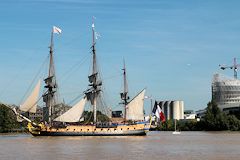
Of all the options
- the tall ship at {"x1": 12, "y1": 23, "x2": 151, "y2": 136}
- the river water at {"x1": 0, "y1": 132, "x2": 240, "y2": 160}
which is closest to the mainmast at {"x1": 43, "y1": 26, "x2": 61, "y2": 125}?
the tall ship at {"x1": 12, "y1": 23, "x2": 151, "y2": 136}

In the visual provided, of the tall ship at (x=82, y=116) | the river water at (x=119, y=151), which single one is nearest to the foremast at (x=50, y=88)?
the tall ship at (x=82, y=116)

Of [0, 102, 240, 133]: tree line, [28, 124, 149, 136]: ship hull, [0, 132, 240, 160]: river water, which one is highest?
[0, 102, 240, 133]: tree line

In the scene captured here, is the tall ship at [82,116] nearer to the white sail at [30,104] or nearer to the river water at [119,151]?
the white sail at [30,104]

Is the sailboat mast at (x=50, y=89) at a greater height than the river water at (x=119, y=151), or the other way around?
the sailboat mast at (x=50, y=89)

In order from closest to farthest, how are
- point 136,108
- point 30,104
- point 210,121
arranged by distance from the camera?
point 30,104
point 136,108
point 210,121

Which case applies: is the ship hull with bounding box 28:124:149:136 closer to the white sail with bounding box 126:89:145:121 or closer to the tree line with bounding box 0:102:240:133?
the white sail with bounding box 126:89:145:121

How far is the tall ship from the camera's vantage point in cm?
11756

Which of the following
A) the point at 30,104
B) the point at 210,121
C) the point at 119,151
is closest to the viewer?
the point at 119,151

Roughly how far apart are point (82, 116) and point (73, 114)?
14.4ft

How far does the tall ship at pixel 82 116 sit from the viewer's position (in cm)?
11756

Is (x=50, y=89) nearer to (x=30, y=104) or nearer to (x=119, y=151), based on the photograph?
(x=30, y=104)

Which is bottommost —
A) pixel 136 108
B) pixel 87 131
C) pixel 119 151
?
pixel 119 151

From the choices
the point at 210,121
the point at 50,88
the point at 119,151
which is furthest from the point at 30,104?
the point at 210,121

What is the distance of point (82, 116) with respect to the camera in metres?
125
